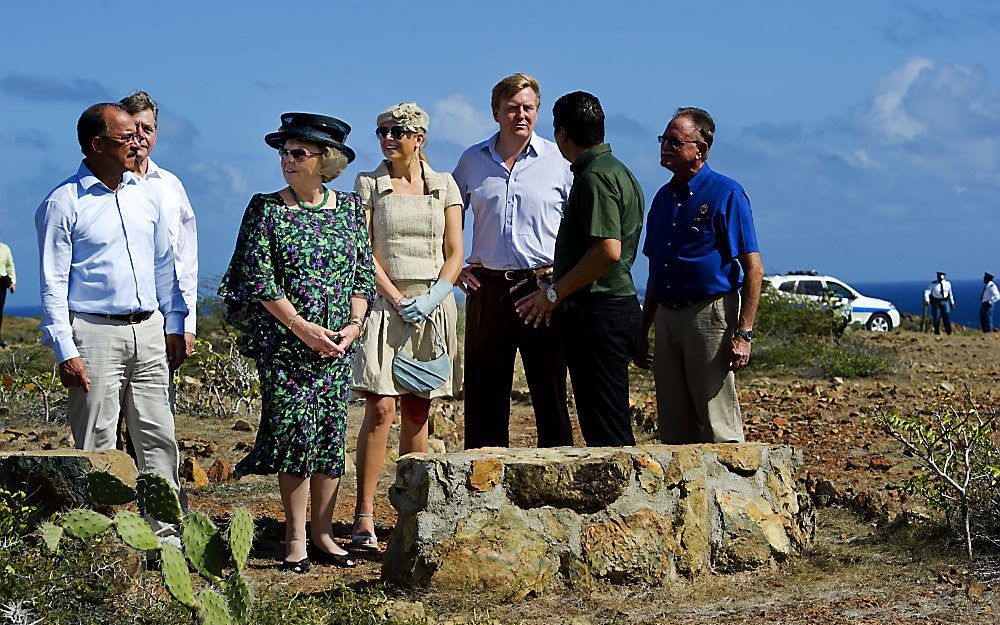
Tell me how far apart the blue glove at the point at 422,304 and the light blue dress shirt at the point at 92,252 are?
1077 millimetres

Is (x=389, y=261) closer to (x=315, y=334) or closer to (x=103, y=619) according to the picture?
(x=315, y=334)

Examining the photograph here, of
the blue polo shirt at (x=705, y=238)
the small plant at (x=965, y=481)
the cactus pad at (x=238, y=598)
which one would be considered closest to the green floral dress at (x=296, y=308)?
the cactus pad at (x=238, y=598)

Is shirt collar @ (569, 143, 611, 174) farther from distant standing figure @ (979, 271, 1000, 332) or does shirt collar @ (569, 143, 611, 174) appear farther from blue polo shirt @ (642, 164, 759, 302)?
distant standing figure @ (979, 271, 1000, 332)

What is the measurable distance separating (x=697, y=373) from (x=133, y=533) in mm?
2693

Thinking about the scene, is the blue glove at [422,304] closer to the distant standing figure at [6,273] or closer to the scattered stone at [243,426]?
the scattered stone at [243,426]

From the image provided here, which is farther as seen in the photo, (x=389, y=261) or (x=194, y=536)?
(x=389, y=261)

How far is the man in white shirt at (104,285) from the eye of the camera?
455 cm

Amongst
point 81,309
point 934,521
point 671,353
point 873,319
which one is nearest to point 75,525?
point 81,309

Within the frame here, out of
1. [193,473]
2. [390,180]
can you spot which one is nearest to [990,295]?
[193,473]

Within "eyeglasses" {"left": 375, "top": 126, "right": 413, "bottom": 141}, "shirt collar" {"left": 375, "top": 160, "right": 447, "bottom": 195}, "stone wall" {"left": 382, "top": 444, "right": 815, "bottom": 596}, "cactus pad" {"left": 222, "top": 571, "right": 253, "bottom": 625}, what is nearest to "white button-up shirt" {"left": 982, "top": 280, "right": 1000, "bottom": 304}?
"stone wall" {"left": 382, "top": 444, "right": 815, "bottom": 596}

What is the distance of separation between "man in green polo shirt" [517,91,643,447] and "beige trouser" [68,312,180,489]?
1.65m

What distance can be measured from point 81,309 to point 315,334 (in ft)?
2.95

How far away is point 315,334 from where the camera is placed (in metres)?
4.80

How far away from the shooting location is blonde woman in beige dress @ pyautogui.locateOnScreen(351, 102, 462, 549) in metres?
5.28
